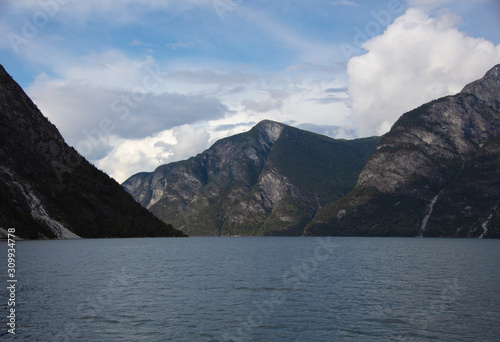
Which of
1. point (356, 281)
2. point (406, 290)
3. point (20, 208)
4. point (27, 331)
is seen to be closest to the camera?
point (27, 331)

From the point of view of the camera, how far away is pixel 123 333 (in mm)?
37156

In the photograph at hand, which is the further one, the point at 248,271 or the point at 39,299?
the point at 248,271

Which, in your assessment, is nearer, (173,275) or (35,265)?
(173,275)

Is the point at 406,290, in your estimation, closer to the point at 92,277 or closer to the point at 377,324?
the point at 377,324

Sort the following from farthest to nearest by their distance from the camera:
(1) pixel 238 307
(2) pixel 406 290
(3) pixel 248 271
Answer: (3) pixel 248 271 < (2) pixel 406 290 < (1) pixel 238 307

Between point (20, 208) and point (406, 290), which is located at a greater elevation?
point (20, 208)

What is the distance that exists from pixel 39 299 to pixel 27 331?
15.2 metres

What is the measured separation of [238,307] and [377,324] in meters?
15.5

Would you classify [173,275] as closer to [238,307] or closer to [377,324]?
[238,307]

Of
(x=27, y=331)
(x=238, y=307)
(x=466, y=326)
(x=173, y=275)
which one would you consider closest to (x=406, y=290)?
(x=466, y=326)

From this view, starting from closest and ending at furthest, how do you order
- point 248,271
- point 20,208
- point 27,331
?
point 27,331 < point 248,271 < point 20,208

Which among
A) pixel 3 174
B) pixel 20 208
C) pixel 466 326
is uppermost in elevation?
pixel 3 174

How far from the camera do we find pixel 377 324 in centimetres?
4091

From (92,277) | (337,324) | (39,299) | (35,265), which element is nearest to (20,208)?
(35,265)
